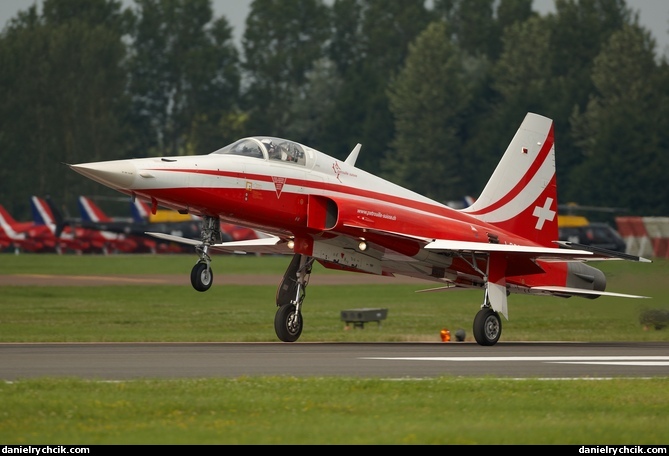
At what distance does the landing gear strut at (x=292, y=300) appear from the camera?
2130cm

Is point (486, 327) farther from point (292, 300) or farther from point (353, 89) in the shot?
point (353, 89)

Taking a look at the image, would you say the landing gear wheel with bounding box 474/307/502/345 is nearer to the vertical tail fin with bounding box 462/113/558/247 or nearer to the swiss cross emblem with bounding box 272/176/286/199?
the vertical tail fin with bounding box 462/113/558/247

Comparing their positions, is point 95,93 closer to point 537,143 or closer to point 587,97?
point 587,97

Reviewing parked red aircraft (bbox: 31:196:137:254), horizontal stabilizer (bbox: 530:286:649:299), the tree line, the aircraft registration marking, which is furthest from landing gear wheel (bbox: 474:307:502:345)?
the tree line

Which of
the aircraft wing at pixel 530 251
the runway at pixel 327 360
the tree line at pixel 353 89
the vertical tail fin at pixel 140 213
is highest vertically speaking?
the tree line at pixel 353 89

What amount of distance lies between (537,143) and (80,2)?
92106 millimetres

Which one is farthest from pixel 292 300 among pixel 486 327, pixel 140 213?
pixel 140 213

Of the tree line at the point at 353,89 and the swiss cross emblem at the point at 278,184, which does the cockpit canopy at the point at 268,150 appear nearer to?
the swiss cross emblem at the point at 278,184

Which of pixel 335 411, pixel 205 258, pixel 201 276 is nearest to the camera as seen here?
pixel 335 411

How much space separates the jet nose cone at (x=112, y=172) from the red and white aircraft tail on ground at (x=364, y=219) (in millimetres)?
20

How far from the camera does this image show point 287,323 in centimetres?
2131

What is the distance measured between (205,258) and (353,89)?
306ft

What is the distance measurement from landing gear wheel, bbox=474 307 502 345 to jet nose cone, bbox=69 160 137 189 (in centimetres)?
689

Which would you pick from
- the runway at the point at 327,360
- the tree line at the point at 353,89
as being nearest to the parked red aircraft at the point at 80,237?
the tree line at the point at 353,89
